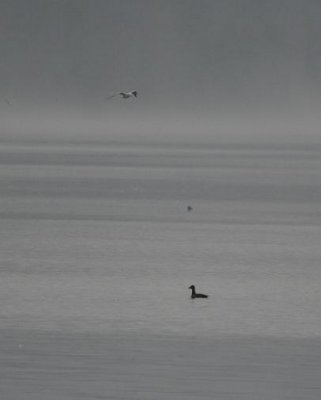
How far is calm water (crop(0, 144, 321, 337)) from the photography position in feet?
70.1

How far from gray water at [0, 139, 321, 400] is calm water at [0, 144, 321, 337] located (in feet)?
0.11

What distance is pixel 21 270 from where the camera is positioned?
1077 inches

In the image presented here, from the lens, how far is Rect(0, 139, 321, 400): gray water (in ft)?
56.0

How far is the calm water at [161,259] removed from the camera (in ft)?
70.1

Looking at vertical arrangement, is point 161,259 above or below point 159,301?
above

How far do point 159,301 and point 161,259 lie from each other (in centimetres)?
707

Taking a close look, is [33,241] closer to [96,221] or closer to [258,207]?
[96,221]

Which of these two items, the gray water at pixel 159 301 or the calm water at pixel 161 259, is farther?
the calm water at pixel 161 259

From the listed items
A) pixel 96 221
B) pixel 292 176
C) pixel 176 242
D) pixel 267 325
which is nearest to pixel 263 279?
pixel 267 325

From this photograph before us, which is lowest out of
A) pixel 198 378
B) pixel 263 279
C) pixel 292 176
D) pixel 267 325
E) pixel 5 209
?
pixel 198 378

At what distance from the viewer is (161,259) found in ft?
99.4

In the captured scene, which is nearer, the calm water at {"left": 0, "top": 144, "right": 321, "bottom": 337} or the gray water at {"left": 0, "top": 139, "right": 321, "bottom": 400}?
the gray water at {"left": 0, "top": 139, "right": 321, "bottom": 400}

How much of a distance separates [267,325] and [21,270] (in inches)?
295

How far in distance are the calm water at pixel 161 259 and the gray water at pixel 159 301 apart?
3 cm
